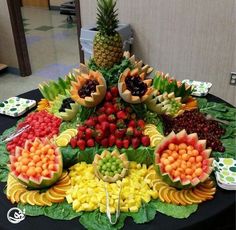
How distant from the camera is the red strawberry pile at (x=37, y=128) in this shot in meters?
1.81

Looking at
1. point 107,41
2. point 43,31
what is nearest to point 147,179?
point 107,41

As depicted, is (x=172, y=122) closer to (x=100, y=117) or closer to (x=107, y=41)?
(x=100, y=117)

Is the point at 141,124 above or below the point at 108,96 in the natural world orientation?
below

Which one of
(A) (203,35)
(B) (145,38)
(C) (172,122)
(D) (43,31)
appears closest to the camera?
(C) (172,122)

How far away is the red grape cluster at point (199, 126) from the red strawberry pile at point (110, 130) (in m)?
0.27

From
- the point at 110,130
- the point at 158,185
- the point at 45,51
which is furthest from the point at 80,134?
the point at 45,51

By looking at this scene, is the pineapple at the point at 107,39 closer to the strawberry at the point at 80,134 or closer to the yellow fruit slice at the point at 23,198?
the strawberry at the point at 80,134

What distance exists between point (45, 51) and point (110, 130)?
408cm

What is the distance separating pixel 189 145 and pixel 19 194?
851mm

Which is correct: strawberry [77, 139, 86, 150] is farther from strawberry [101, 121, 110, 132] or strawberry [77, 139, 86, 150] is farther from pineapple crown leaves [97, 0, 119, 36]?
pineapple crown leaves [97, 0, 119, 36]

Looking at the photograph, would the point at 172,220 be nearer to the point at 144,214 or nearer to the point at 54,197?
the point at 144,214

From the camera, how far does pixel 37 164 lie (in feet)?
4.97

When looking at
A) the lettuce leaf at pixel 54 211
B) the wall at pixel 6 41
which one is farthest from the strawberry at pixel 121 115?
the wall at pixel 6 41

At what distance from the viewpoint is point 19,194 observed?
1.51 meters
